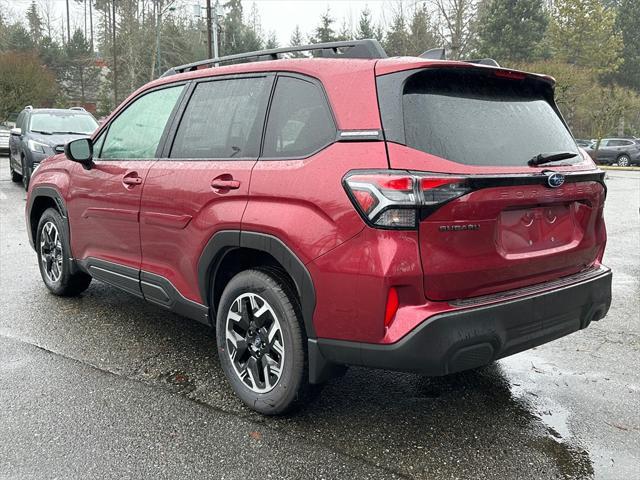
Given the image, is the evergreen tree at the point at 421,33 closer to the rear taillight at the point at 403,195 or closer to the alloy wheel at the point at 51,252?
the alloy wheel at the point at 51,252

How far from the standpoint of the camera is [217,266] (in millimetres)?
3164

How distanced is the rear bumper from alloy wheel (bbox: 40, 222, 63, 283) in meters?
3.16

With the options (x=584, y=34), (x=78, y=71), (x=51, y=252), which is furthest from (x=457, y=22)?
(x=51, y=252)

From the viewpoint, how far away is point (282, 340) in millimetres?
2822

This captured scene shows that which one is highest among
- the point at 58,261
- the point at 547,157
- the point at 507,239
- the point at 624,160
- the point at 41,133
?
the point at 41,133

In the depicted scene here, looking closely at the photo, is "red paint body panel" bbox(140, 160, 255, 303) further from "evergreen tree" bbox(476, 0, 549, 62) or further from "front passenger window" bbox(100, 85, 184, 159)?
"evergreen tree" bbox(476, 0, 549, 62)

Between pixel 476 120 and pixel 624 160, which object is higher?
pixel 624 160

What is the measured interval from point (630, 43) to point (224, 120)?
5637 cm

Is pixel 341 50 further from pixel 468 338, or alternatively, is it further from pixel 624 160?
pixel 624 160

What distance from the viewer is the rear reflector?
238cm

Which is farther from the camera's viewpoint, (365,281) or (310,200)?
(310,200)

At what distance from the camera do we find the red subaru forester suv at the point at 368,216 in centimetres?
239

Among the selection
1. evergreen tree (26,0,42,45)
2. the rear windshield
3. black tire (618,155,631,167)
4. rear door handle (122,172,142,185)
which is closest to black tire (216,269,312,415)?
the rear windshield

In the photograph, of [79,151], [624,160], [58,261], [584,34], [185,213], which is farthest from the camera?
[584,34]
